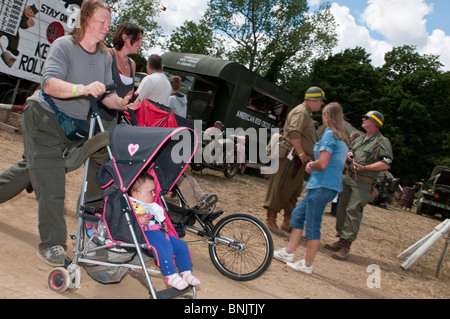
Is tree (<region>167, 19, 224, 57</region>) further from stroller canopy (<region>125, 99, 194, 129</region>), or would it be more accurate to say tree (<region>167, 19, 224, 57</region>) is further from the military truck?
stroller canopy (<region>125, 99, 194, 129</region>)

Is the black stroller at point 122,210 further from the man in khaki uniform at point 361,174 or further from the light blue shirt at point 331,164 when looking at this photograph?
the man in khaki uniform at point 361,174

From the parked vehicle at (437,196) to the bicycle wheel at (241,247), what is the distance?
49.0 ft

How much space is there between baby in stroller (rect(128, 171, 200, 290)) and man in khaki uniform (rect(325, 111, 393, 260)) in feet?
11.4

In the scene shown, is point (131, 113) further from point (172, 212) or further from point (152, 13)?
point (152, 13)

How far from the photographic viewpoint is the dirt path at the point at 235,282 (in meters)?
3.08

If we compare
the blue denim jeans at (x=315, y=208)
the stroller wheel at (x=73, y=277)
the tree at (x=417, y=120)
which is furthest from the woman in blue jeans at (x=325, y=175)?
the tree at (x=417, y=120)

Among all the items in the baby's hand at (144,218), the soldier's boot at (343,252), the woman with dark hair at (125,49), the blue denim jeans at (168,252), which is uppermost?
the woman with dark hair at (125,49)

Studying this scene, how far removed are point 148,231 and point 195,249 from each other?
5.69 ft

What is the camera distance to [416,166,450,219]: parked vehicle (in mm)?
16578

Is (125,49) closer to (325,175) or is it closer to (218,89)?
(325,175)

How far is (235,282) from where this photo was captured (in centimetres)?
384

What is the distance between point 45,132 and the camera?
3180 mm

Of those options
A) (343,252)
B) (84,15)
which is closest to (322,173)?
(343,252)

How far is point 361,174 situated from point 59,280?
4.37 meters
